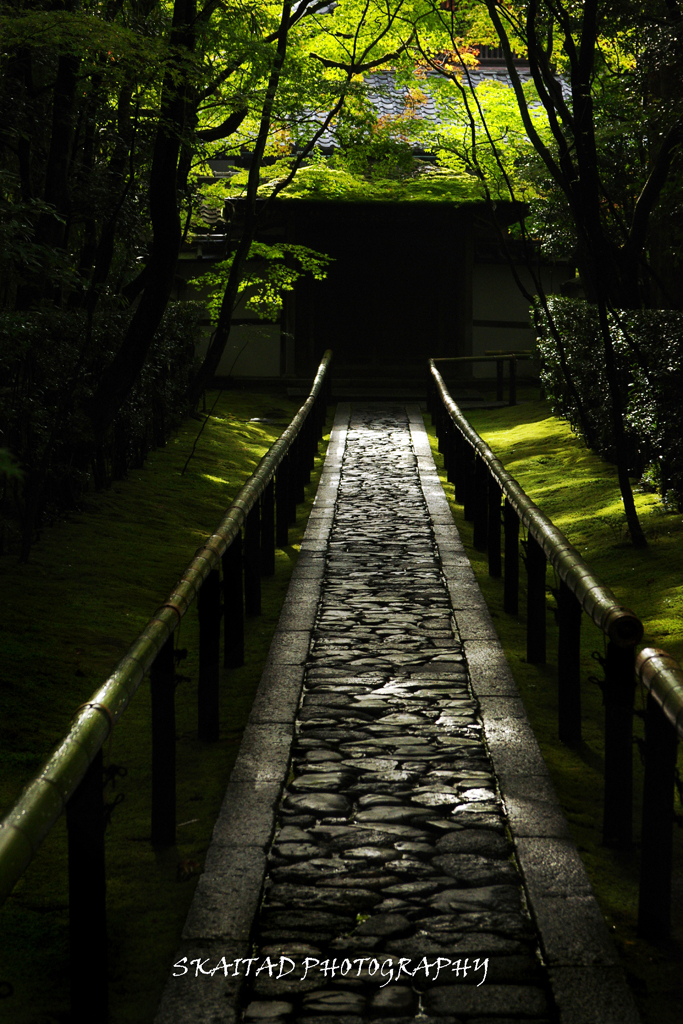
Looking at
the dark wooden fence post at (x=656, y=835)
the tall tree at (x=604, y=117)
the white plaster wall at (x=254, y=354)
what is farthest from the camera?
the white plaster wall at (x=254, y=354)

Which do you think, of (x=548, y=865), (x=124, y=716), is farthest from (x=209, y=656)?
(x=548, y=865)

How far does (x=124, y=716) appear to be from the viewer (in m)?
5.92

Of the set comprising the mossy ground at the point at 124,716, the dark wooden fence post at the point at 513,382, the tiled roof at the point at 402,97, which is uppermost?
the tiled roof at the point at 402,97

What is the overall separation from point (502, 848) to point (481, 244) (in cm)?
2024

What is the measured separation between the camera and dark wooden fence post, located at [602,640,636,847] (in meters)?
4.04

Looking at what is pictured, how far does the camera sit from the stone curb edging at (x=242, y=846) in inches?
124

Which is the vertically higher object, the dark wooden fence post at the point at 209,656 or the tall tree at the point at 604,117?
the tall tree at the point at 604,117

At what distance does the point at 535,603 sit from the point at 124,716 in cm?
261

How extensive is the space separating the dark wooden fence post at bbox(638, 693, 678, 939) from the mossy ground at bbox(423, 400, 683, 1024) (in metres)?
0.08

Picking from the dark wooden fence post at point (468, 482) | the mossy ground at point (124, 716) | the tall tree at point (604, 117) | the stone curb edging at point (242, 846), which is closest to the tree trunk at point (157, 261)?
the mossy ground at point (124, 716)

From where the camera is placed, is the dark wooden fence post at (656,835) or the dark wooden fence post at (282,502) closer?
the dark wooden fence post at (656,835)

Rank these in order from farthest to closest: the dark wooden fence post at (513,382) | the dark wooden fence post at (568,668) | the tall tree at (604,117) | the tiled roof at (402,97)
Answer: the tiled roof at (402,97) → the dark wooden fence post at (513,382) → the tall tree at (604,117) → the dark wooden fence post at (568,668)

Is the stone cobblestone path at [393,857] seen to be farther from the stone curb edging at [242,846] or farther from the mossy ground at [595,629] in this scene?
the mossy ground at [595,629]

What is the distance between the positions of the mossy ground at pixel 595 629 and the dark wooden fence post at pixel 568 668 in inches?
3.5
